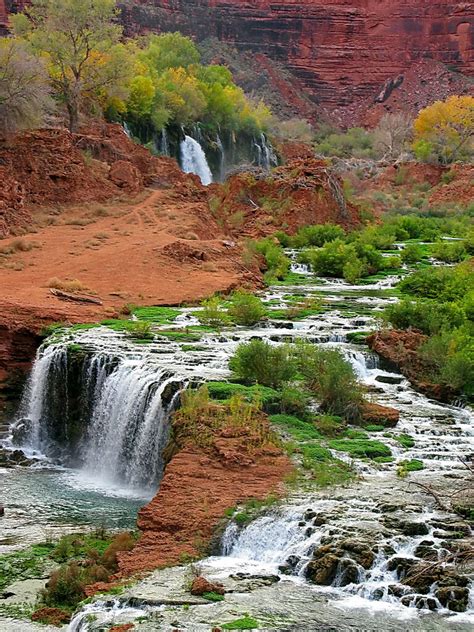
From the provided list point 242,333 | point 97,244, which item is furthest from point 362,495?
point 97,244

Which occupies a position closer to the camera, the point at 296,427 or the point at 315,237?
the point at 296,427

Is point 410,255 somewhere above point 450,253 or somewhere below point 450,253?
below

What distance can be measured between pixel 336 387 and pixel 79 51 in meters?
27.1

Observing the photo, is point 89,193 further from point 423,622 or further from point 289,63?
point 289,63

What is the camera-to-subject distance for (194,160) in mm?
50031

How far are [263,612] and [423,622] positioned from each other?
1562 millimetres

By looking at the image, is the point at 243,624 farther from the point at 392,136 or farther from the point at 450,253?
the point at 392,136

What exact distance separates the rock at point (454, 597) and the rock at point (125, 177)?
26.1 meters

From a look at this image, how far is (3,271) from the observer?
84.4 feet

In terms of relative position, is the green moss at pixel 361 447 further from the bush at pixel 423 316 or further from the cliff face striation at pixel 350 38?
the cliff face striation at pixel 350 38

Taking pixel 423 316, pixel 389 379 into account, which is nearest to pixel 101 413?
pixel 389 379

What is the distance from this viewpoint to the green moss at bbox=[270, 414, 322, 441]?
1443 centimetres

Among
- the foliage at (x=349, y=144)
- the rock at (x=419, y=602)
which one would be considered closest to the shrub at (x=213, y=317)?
the rock at (x=419, y=602)

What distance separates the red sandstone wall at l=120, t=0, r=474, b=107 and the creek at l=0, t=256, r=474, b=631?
69.0 m
